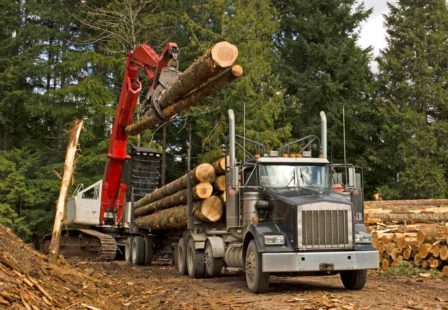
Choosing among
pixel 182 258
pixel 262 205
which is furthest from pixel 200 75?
pixel 182 258

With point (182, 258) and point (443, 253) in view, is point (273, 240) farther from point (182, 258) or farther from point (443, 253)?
point (443, 253)

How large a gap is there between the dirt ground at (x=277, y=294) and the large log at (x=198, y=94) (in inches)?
138

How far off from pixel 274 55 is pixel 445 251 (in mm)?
24900

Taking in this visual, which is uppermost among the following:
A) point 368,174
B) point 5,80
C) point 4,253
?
point 5,80

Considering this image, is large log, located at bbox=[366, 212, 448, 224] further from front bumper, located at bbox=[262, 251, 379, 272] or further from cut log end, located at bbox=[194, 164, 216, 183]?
front bumper, located at bbox=[262, 251, 379, 272]

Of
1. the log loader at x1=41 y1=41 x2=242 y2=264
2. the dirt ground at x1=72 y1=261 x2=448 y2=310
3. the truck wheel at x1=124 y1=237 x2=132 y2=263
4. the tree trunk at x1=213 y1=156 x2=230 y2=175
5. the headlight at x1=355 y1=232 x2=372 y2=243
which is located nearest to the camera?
the dirt ground at x1=72 y1=261 x2=448 y2=310

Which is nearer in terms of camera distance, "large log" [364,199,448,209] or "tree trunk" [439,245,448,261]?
"tree trunk" [439,245,448,261]

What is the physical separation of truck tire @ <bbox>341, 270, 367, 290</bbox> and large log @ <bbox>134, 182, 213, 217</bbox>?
3.93 m

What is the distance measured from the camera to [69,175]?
1439 cm

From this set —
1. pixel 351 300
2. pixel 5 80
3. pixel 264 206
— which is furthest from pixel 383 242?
pixel 5 80

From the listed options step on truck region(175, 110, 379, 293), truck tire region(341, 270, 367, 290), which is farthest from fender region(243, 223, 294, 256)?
truck tire region(341, 270, 367, 290)

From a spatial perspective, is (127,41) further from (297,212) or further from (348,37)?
(297,212)

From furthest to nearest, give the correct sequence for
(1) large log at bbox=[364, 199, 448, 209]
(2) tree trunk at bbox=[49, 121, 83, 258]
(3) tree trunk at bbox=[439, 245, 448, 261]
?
(1) large log at bbox=[364, 199, 448, 209] < (2) tree trunk at bbox=[49, 121, 83, 258] < (3) tree trunk at bbox=[439, 245, 448, 261]

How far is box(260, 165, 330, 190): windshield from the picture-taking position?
36.2ft
